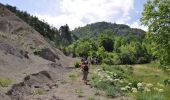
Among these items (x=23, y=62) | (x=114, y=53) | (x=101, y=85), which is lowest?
(x=101, y=85)

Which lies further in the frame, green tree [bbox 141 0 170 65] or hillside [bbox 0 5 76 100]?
green tree [bbox 141 0 170 65]

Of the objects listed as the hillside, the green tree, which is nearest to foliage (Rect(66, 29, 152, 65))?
the hillside

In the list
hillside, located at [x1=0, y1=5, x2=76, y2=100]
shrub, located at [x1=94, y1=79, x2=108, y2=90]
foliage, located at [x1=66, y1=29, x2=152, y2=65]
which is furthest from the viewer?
foliage, located at [x1=66, y1=29, x2=152, y2=65]

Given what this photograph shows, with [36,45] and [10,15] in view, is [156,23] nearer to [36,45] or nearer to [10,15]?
[36,45]

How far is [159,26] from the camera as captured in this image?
3122 centimetres

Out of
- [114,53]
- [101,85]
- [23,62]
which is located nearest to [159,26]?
[101,85]

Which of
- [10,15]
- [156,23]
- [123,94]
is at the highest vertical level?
[10,15]

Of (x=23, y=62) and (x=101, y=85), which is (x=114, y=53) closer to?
(x=23, y=62)

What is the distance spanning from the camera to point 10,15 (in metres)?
93.6

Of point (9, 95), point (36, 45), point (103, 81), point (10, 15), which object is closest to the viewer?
point (9, 95)

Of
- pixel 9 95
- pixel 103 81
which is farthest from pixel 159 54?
pixel 9 95

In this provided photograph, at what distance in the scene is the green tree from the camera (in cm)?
3084

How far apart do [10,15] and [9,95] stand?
7479 cm

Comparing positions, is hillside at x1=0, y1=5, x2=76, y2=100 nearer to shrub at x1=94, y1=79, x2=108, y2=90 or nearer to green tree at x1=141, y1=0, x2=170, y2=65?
shrub at x1=94, y1=79, x2=108, y2=90
